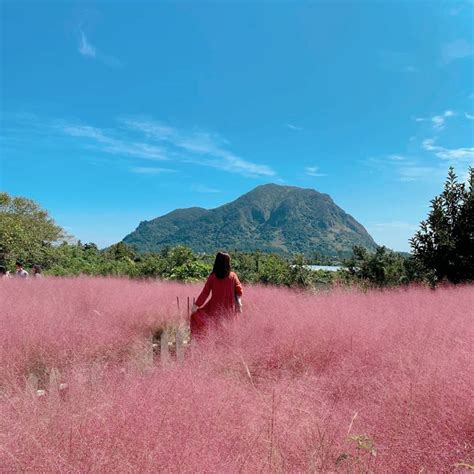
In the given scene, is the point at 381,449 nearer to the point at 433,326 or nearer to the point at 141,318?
the point at 433,326

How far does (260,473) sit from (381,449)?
691 millimetres

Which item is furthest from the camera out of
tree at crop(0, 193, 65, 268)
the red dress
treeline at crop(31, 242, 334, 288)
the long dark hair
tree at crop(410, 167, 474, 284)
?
tree at crop(0, 193, 65, 268)

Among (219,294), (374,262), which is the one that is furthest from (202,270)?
(219,294)

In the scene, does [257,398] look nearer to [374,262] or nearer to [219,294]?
[219,294]

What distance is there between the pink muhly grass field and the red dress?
1.19ft

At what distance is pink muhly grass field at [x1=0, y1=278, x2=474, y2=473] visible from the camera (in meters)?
1.59

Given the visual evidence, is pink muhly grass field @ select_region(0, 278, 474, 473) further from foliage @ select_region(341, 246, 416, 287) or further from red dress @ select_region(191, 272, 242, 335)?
foliage @ select_region(341, 246, 416, 287)

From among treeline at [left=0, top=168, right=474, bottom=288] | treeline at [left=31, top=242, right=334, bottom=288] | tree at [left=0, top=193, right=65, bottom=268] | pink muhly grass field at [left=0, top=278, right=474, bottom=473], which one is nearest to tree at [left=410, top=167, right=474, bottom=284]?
treeline at [left=0, top=168, right=474, bottom=288]

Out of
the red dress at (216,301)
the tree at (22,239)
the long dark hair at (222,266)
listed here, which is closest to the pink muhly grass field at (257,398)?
the red dress at (216,301)

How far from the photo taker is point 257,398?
2307 millimetres

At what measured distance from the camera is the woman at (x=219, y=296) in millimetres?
4363

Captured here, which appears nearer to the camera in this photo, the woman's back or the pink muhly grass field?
the pink muhly grass field

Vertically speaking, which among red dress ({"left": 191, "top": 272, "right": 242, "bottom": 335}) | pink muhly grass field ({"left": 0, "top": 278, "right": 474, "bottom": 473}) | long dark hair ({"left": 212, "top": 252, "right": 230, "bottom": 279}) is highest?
long dark hair ({"left": 212, "top": 252, "right": 230, "bottom": 279})

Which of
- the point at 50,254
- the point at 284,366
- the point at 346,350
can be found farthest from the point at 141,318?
the point at 50,254
